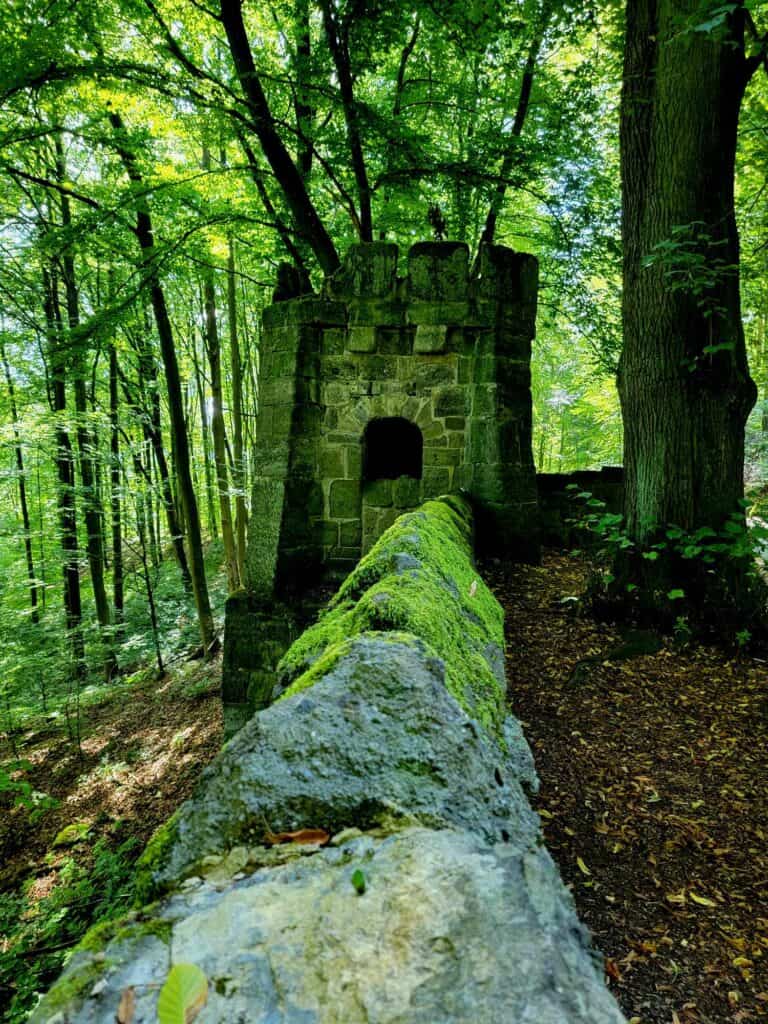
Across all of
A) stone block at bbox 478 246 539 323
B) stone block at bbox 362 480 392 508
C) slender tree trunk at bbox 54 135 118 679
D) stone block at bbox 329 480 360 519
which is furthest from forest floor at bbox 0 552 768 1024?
slender tree trunk at bbox 54 135 118 679

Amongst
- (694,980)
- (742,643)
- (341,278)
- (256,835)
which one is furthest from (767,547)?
(341,278)

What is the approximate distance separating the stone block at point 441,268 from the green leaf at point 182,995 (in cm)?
581

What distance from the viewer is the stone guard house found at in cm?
571

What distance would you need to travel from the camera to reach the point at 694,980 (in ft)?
5.50

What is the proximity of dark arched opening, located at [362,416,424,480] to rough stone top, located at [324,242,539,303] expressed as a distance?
5.58ft

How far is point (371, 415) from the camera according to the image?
6.00m

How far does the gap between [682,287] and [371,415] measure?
3147 mm

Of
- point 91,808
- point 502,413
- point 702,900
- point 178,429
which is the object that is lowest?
point 91,808

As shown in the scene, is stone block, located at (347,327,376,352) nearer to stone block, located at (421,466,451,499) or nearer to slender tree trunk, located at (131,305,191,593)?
stone block, located at (421,466,451,499)

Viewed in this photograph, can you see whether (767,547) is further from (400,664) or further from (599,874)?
(400,664)

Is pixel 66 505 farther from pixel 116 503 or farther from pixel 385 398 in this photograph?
pixel 385 398

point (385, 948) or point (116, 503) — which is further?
point (116, 503)

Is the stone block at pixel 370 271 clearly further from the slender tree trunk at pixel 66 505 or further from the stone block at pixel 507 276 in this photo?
the slender tree trunk at pixel 66 505

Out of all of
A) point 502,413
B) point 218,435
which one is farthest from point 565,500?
point 218,435
